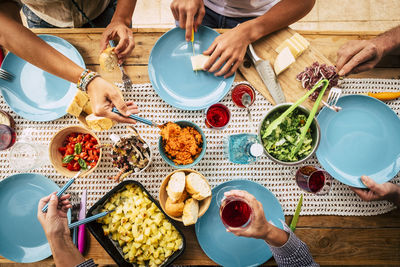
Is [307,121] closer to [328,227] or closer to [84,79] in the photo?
[328,227]

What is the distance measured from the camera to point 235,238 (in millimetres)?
1520

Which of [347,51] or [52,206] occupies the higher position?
[347,51]

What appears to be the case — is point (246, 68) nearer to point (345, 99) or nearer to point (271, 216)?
point (345, 99)

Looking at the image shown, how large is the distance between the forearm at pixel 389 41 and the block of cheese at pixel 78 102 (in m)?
1.75

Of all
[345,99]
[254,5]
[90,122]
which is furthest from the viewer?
[254,5]

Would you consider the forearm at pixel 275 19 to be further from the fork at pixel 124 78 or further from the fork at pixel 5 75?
the fork at pixel 5 75

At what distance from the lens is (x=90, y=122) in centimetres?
137

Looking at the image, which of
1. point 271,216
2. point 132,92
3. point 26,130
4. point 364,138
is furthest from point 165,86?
point 364,138

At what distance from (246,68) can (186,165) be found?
0.71 m

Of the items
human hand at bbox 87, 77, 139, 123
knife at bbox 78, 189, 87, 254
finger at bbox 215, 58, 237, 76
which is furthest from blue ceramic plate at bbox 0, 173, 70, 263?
finger at bbox 215, 58, 237, 76

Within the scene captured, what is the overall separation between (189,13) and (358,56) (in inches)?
40.5

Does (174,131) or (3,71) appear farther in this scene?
(3,71)

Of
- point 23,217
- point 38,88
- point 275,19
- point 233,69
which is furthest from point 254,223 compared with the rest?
point 38,88

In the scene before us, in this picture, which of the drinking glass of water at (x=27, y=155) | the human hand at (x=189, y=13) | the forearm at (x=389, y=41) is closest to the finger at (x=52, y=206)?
the drinking glass of water at (x=27, y=155)
